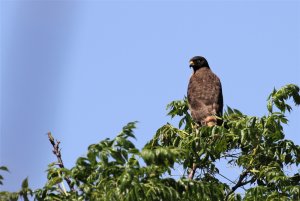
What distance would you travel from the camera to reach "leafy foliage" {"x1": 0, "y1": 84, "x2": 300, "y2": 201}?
7.18 metres

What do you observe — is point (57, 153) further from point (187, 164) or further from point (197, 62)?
point (197, 62)

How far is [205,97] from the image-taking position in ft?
44.9

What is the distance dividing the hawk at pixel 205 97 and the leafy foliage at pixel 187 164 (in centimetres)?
210

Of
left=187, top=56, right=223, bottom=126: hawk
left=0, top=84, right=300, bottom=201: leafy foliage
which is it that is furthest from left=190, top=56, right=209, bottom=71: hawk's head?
left=0, top=84, right=300, bottom=201: leafy foliage

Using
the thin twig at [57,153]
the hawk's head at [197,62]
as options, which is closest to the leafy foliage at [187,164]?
the thin twig at [57,153]

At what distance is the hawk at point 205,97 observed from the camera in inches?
516

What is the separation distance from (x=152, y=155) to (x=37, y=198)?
1.22 metres

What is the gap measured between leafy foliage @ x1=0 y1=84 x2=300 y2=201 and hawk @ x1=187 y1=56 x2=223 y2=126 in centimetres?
210

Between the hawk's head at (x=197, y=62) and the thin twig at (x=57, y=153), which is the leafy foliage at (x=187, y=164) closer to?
the thin twig at (x=57, y=153)

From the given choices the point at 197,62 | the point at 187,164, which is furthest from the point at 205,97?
the point at 187,164

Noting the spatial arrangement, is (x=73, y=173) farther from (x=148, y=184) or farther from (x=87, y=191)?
(x=148, y=184)

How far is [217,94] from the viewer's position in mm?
13930

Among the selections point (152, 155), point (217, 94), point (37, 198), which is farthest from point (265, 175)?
point (217, 94)

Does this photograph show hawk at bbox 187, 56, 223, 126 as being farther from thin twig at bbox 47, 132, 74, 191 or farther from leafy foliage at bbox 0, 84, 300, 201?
thin twig at bbox 47, 132, 74, 191
